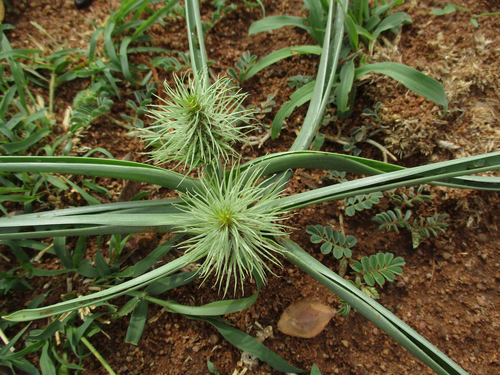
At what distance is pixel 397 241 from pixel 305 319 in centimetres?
60

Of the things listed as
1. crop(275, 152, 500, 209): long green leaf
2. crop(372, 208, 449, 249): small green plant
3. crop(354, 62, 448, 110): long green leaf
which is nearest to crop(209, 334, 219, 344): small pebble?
crop(275, 152, 500, 209): long green leaf

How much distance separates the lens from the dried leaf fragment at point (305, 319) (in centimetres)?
133

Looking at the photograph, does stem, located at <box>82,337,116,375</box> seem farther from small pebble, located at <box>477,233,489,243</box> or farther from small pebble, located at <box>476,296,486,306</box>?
small pebble, located at <box>477,233,489,243</box>

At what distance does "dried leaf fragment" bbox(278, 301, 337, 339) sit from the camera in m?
1.33

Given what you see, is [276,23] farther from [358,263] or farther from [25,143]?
[25,143]

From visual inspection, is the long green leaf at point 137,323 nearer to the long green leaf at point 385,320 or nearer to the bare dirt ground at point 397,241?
the bare dirt ground at point 397,241

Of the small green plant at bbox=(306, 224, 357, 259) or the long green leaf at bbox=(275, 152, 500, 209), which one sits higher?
the long green leaf at bbox=(275, 152, 500, 209)

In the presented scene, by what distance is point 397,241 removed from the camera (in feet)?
4.95

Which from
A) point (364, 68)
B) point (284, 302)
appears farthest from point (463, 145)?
point (284, 302)

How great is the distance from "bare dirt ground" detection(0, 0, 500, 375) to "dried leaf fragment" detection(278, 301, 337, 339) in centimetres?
3

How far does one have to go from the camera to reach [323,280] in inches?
44.6

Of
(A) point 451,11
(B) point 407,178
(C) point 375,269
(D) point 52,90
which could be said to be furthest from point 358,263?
(D) point 52,90

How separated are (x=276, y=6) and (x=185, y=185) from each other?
1.52 metres

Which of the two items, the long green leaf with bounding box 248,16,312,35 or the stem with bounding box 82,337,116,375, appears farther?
the long green leaf with bounding box 248,16,312,35
